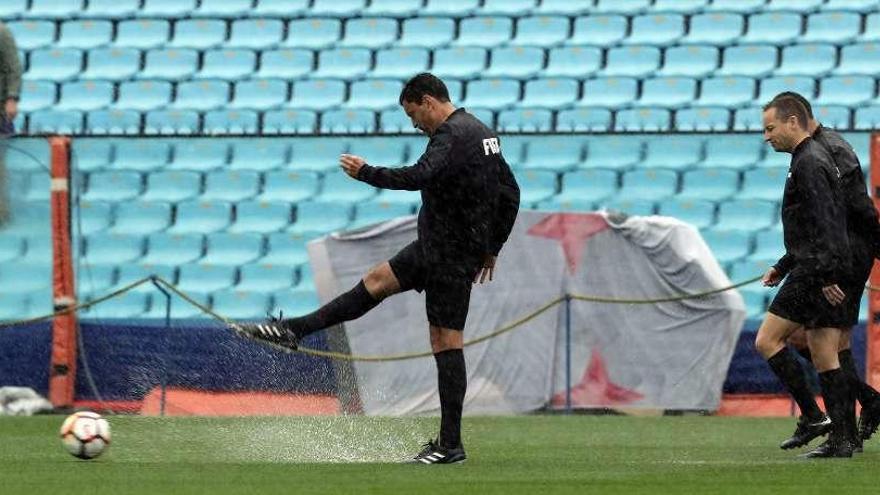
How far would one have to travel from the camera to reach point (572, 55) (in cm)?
1942

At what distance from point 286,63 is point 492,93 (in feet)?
7.99

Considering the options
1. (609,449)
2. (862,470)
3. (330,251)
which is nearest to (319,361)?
(330,251)

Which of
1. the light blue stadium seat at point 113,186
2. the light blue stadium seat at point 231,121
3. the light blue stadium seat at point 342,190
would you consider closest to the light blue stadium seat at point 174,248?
the light blue stadium seat at point 113,186

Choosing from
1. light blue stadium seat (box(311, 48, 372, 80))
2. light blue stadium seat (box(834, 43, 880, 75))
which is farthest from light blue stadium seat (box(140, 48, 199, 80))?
light blue stadium seat (box(834, 43, 880, 75))

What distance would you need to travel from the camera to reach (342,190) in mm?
17469

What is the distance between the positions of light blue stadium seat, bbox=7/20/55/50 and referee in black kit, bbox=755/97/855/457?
1303 cm

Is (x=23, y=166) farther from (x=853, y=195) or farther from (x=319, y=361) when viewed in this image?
(x=853, y=195)

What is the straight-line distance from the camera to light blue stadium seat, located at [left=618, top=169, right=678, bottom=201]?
17.0 meters

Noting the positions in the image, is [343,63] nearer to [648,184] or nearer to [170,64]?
[170,64]

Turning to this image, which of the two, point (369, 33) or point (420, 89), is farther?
point (369, 33)

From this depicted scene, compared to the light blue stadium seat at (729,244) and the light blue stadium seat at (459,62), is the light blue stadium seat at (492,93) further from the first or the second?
the light blue stadium seat at (729,244)

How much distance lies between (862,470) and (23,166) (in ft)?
27.1

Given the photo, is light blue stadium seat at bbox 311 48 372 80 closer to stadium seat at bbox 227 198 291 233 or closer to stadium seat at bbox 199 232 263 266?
stadium seat at bbox 227 198 291 233

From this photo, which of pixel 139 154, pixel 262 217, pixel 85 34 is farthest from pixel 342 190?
pixel 85 34
